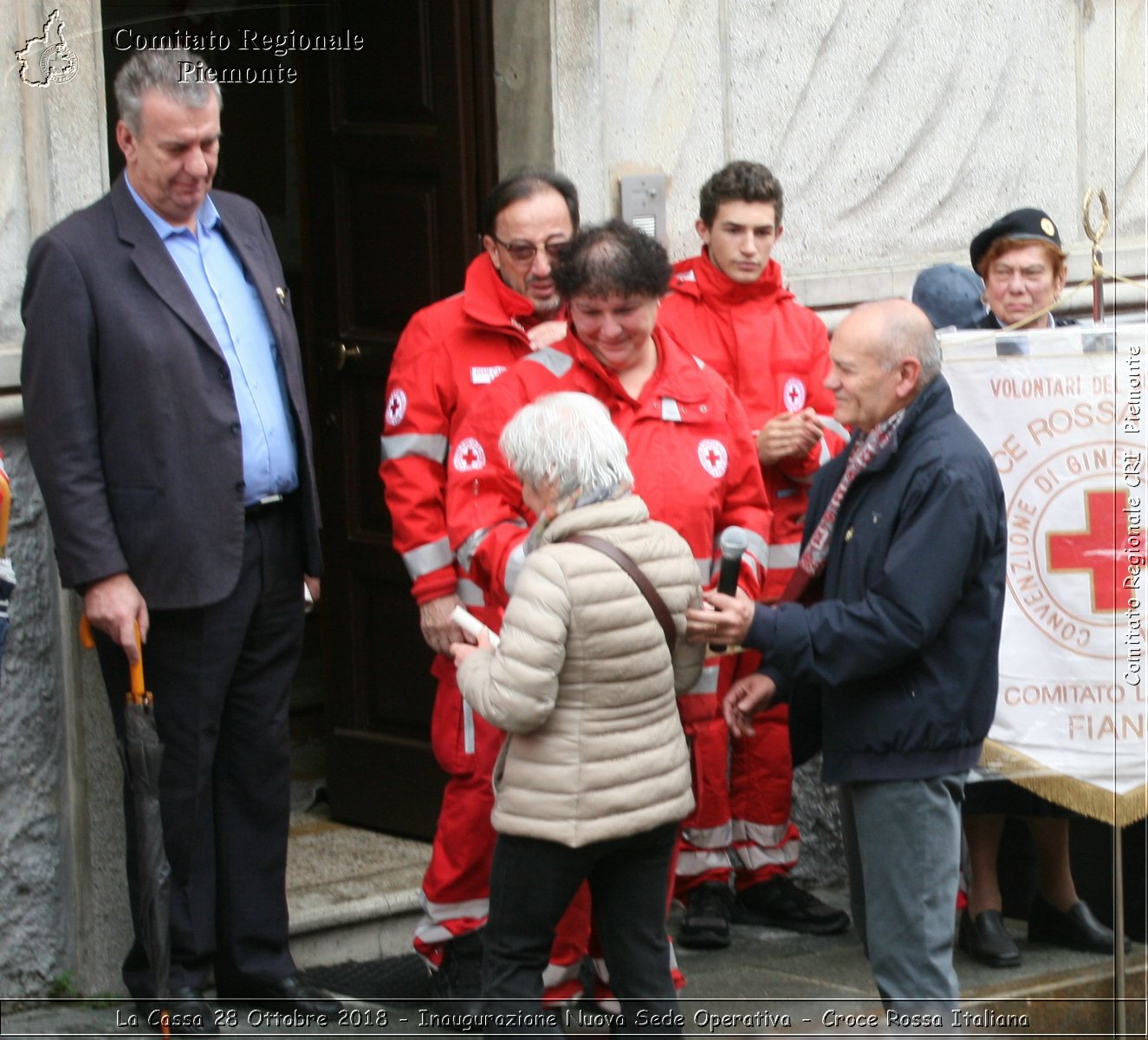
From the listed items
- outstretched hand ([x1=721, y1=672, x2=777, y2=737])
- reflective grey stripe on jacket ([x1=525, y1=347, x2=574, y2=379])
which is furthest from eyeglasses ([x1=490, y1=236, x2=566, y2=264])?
outstretched hand ([x1=721, y1=672, x2=777, y2=737])

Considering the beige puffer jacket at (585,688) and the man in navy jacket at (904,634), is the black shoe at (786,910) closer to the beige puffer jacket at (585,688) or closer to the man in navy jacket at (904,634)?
the man in navy jacket at (904,634)

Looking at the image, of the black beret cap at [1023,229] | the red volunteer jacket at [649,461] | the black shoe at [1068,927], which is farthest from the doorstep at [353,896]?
the black beret cap at [1023,229]

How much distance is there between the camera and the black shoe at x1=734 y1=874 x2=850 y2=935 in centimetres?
559

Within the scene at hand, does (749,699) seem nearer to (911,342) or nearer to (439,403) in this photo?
(911,342)

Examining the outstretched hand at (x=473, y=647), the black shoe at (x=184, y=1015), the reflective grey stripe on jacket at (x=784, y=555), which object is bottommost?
the black shoe at (x=184, y=1015)

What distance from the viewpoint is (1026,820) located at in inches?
213

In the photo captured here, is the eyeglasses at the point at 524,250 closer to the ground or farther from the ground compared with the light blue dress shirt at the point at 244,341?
farther from the ground

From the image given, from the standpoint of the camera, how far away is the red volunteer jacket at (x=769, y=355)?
5430mm

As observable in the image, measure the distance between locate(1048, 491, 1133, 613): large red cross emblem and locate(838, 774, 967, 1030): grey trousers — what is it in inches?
43.6

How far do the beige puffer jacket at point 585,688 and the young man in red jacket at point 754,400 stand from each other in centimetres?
131

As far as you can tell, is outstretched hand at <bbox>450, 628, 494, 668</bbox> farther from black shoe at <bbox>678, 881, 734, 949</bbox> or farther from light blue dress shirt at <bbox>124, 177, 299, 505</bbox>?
black shoe at <bbox>678, 881, 734, 949</bbox>

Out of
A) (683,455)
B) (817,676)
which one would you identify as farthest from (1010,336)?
(817,676)

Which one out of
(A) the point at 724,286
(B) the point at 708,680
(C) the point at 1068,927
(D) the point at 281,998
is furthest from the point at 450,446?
(C) the point at 1068,927

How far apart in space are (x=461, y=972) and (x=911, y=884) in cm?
134
